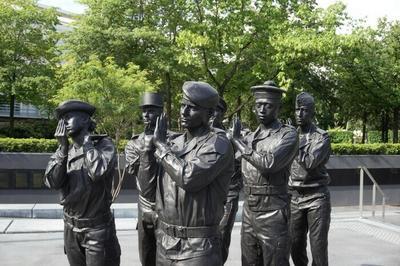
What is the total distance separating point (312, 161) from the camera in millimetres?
5793

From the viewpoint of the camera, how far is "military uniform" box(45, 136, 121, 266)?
409cm

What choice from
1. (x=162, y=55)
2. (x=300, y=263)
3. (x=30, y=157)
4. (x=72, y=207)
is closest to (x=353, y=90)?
A: (x=162, y=55)

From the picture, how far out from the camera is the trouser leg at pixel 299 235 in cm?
589

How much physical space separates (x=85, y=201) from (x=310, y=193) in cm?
293

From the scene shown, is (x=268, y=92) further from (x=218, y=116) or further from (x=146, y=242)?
(x=146, y=242)

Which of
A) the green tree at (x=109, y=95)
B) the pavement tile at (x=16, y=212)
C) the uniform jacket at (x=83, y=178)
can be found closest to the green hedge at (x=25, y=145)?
Answer: the green tree at (x=109, y=95)

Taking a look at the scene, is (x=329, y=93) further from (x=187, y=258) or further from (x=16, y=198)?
(x=187, y=258)

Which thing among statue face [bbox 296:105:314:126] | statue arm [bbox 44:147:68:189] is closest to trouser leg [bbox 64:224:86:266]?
statue arm [bbox 44:147:68:189]

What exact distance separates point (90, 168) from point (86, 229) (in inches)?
21.9

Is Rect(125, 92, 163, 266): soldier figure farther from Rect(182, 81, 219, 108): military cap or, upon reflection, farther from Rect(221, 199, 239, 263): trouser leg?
Rect(182, 81, 219, 108): military cap

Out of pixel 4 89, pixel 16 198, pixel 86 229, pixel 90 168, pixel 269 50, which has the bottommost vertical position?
pixel 16 198

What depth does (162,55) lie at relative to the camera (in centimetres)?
1856

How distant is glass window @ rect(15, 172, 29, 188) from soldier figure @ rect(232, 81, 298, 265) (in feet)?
25.2

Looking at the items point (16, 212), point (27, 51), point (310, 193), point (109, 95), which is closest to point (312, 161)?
point (310, 193)
